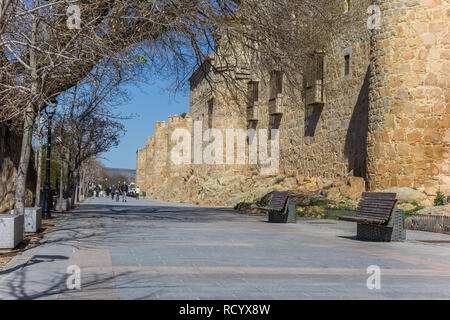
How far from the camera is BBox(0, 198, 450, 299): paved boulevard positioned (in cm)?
541

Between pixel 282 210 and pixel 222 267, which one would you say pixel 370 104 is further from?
pixel 222 267

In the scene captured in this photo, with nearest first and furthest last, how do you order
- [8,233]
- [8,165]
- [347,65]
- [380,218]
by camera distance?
[8,233]
[380,218]
[8,165]
[347,65]

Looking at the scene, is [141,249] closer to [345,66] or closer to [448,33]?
[448,33]

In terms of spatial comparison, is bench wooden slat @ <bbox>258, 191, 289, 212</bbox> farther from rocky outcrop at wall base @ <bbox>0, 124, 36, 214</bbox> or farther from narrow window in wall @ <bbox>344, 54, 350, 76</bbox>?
narrow window in wall @ <bbox>344, 54, 350, 76</bbox>

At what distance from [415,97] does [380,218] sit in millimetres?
9829

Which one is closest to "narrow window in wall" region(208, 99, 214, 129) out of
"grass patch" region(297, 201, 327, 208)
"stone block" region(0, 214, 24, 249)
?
"grass patch" region(297, 201, 327, 208)

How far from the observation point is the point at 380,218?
11039 mm

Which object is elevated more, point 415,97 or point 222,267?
point 415,97

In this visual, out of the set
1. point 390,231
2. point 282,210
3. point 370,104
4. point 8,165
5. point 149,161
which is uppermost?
point 149,161

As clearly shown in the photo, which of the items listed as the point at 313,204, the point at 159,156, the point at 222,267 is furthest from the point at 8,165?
the point at 159,156

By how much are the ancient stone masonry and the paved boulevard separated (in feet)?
22.7

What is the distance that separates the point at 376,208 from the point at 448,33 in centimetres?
1093

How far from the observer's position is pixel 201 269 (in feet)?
22.5

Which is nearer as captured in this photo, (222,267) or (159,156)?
(222,267)
